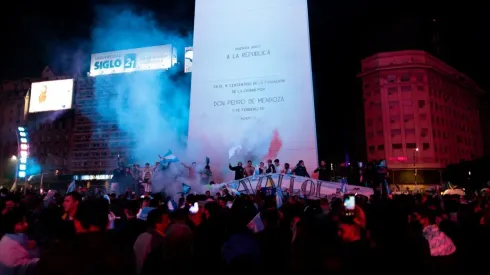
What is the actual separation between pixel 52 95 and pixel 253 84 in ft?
140

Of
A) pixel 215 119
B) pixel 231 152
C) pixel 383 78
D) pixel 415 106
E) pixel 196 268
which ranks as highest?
pixel 383 78

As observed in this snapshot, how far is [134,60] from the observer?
2112 inches

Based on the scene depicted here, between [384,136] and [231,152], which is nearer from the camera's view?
[231,152]

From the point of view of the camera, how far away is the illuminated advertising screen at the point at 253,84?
19703mm

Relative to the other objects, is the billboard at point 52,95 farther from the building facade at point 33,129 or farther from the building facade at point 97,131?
the building facade at point 33,129

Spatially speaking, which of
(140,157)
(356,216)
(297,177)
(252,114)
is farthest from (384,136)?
(356,216)

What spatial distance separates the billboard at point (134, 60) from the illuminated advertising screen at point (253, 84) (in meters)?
30.5

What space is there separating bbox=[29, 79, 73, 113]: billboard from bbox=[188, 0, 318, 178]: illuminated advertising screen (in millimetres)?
37153

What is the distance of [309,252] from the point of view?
272cm

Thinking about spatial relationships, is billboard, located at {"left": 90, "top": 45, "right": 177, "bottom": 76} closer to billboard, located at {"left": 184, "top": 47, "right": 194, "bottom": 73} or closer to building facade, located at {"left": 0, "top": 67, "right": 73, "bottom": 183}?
billboard, located at {"left": 184, "top": 47, "right": 194, "bottom": 73}

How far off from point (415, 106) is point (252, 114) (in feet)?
166

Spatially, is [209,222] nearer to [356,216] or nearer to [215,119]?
[356,216]

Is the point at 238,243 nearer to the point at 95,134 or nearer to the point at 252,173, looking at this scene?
the point at 252,173

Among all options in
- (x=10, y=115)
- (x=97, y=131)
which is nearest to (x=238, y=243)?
(x=97, y=131)
